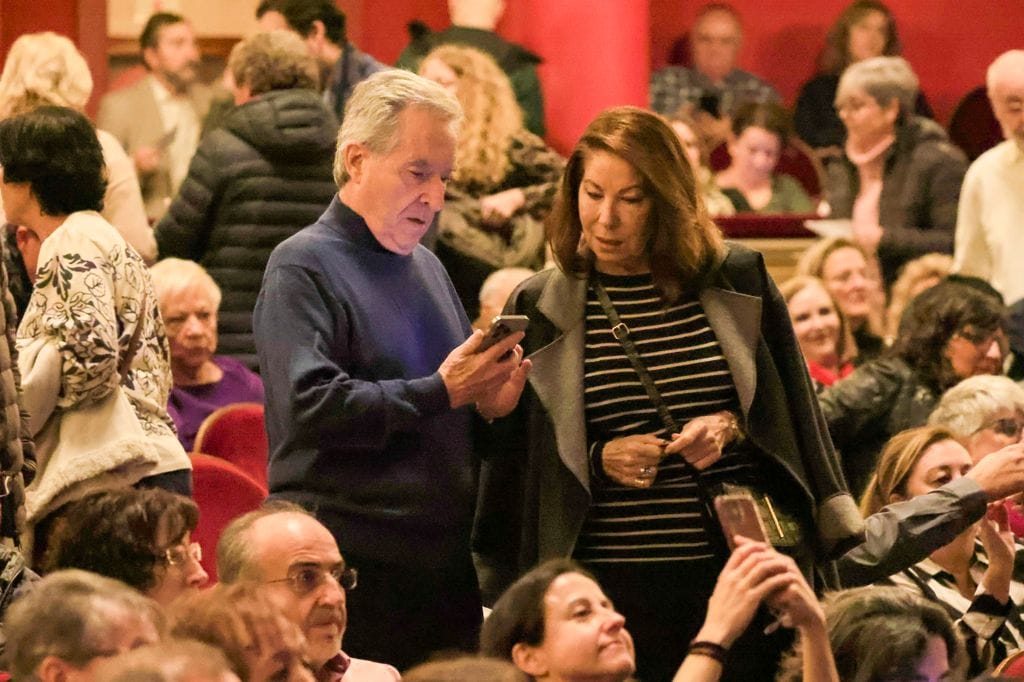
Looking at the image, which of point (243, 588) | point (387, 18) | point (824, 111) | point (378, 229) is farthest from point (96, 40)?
point (243, 588)

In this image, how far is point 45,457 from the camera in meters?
4.13

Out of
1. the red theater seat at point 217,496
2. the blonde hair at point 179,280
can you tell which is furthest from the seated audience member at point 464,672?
the blonde hair at point 179,280

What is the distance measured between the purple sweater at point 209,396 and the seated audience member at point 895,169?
241cm

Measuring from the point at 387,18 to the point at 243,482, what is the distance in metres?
6.47

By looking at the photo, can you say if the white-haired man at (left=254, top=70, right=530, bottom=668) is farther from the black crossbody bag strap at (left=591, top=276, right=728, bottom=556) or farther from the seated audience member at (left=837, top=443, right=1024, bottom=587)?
the seated audience member at (left=837, top=443, right=1024, bottom=587)

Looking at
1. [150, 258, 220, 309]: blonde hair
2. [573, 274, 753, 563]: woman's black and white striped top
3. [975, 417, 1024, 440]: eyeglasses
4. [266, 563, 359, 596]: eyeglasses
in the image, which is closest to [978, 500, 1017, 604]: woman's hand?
[975, 417, 1024, 440]: eyeglasses

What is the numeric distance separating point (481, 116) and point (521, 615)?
10.6 ft

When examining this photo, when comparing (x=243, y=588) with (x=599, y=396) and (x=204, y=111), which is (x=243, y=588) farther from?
(x=204, y=111)

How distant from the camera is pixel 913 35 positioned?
37.6ft

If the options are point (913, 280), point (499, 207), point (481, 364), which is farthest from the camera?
point (913, 280)

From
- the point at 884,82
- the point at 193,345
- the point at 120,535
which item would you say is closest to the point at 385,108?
the point at 120,535

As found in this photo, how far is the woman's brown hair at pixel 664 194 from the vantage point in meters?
3.64

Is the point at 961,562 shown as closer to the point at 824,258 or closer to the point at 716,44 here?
the point at 824,258

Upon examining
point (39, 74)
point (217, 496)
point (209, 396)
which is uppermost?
point (39, 74)
